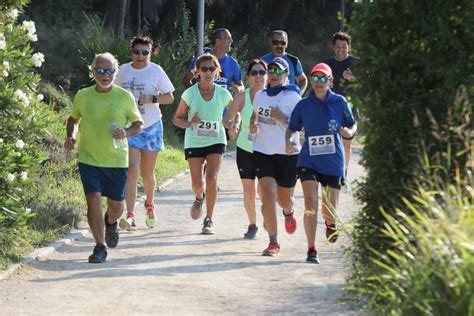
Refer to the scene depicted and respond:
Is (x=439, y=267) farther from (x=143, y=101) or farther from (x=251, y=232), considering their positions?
(x=143, y=101)

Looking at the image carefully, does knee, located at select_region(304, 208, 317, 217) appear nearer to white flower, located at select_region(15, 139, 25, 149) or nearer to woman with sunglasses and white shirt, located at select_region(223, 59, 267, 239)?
woman with sunglasses and white shirt, located at select_region(223, 59, 267, 239)

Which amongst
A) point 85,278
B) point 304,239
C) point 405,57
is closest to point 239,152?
point 304,239

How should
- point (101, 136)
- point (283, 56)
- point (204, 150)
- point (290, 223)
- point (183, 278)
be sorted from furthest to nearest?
point (283, 56)
point (204, 150)
point (290, 223)
point (101, 136)
point (183, 278)

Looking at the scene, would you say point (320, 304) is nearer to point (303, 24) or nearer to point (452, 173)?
point (452, 173)

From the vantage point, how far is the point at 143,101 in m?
13.1

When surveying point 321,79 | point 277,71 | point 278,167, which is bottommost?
point 278,167

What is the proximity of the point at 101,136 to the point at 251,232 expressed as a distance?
2.35 meters

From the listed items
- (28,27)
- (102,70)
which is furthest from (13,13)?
(102,70)

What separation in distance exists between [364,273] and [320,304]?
1.69m

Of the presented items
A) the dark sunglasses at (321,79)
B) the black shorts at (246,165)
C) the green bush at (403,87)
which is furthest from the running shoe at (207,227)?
the green bush at (403,87)

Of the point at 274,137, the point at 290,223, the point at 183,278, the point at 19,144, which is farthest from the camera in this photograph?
the point at 290,223

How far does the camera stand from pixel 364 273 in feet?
25.1

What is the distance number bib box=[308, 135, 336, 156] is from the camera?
37.0 feet

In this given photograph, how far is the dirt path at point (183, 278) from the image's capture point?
9.17 m
